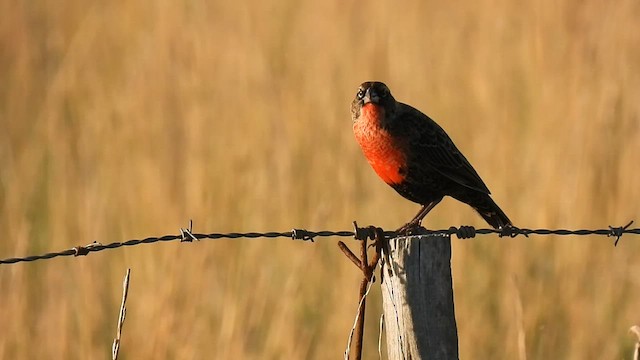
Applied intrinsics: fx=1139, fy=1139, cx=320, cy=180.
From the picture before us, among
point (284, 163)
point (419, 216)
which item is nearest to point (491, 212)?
point (419, 216)

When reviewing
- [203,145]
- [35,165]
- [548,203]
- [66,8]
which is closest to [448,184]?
[548,203]

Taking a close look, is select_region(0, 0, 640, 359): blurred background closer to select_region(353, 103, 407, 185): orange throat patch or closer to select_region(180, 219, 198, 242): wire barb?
select_region(353, 103, 407, 185): orange throat patch

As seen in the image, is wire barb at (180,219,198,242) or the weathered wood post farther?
wire barb at (180,219,198,242)

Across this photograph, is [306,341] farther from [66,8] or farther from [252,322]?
[66,8]

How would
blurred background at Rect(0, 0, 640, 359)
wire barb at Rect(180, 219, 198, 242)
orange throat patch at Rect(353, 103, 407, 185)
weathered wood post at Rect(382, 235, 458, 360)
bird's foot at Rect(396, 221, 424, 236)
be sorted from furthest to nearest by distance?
1. blurred background at Rect(0, 0, 640, 359)
2. orange throat patch at Rect(353, 103, 407, 185)
3. bird's foot at Rect(396, 221, 424, 236)
4. wire barb at Rect(180, 219, 198, 242)
5. weathered wood post at Rect(382, 235, 458, 360)

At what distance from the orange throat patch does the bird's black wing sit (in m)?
0.05

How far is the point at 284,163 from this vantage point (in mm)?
5445

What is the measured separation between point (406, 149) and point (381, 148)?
0.09m

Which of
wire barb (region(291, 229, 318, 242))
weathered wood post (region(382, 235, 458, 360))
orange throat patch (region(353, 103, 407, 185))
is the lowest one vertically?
weathered wood post (region(382, 235, 458, 360))

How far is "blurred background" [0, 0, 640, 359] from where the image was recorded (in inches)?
187

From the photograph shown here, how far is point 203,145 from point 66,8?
66.0 inches

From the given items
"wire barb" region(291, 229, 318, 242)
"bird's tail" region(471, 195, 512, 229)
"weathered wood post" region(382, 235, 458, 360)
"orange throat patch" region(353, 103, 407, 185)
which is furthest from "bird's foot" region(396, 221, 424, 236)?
"weathered wood post" region(382, 235, 458, 360)

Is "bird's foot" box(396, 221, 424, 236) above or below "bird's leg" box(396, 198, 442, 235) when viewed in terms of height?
below

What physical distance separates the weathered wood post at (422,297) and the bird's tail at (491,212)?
1.49 m
